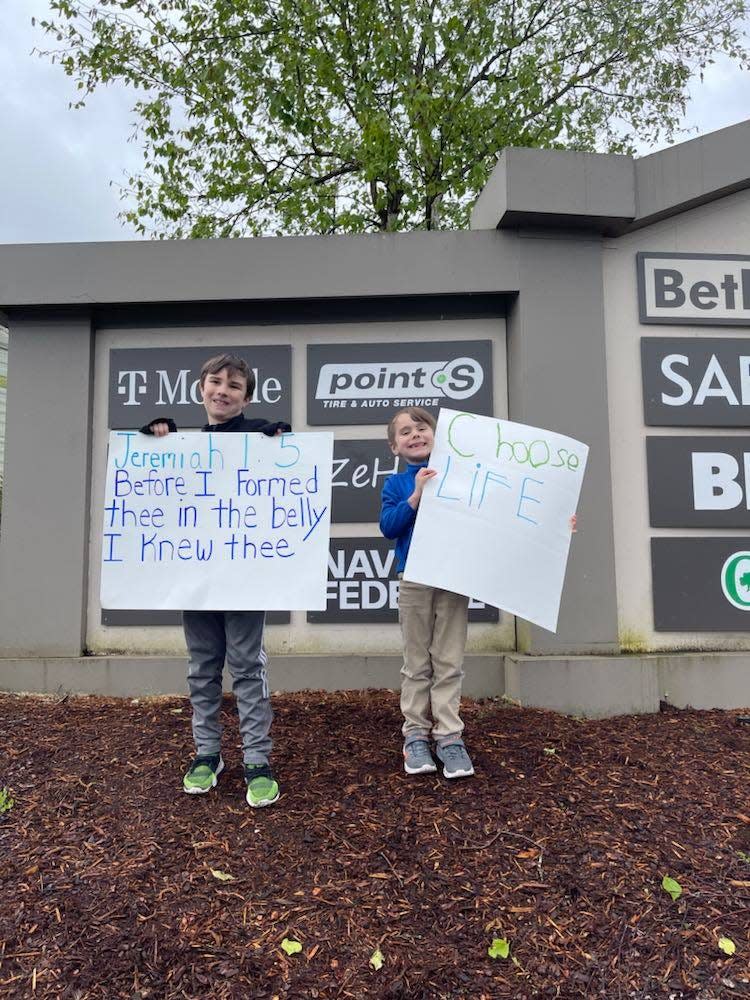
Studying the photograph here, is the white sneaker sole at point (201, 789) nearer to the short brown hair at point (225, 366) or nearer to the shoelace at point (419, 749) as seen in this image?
the shoelace at point (419, 749)

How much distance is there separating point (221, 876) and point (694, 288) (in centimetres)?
450

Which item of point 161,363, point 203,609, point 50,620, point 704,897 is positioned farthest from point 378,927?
point 161,363

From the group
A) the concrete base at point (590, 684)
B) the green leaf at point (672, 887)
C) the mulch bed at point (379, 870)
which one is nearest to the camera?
the mulch bed at point (379, 870)

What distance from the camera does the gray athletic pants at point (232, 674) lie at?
320cm

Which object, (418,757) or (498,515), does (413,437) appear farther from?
(418,757)

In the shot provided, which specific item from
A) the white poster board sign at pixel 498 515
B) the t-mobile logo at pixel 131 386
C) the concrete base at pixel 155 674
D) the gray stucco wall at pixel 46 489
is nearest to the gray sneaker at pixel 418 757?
the white poster board sign at pixel 498 515

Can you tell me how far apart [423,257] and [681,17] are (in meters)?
8.94

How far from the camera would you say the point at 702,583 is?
4.70 meters

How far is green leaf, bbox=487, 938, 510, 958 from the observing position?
2.32 meters

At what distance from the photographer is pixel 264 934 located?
7.85 ft

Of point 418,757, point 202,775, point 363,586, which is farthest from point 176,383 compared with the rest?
point 418,757

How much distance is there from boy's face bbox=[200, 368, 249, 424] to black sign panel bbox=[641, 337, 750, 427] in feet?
9.09

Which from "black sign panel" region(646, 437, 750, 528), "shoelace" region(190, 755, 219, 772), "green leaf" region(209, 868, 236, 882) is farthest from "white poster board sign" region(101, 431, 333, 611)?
"black sign panel" region(646, 437, 750, 528)

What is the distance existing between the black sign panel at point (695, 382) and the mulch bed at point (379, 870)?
2.05 meters
